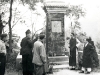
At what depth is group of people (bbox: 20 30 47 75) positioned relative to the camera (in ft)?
18.7

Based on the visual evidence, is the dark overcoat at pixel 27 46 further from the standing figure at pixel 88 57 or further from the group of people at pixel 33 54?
the standing figure at pixel 88 57

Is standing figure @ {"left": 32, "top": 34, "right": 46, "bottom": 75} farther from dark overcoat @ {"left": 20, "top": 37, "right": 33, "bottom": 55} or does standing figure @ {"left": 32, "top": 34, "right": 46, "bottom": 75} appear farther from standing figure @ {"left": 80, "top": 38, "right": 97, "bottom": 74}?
standing figure @ {"left": 80, "top": 38, "right": 97, "bottom": 74}

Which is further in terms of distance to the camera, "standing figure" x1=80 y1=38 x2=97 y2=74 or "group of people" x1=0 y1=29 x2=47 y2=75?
"standing figure" x1=80 y1=38 x2=97 y2=74

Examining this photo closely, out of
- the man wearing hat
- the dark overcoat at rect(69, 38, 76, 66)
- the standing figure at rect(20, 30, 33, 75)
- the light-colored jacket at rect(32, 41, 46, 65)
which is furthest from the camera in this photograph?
the dark overcoat at rect(69, 38, 76, 66)

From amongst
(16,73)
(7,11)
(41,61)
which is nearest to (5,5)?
(7,11)

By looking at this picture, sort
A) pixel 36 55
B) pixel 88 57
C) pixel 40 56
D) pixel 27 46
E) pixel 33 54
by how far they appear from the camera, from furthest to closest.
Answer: pixel 88 57, pixel 27 46, pixel 33 54, pixel 36 55, pixel 40 56

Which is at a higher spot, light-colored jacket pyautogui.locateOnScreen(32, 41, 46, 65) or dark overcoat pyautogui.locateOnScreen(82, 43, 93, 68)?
light-colored jacket pyautogui.locateOnScreen(32, 41, 46, 65)

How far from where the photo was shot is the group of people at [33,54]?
5.70 meters

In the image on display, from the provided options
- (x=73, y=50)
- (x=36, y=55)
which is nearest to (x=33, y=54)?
(x=36, y=55)

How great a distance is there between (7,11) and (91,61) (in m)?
7.05

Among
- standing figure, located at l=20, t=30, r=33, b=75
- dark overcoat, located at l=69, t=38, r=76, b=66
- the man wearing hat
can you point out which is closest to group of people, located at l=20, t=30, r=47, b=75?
standing figure, located at l=20, t=30, r=33, b=75

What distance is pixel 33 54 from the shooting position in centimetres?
594

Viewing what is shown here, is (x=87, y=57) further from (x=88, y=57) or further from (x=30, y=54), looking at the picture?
(x=30, y=54)

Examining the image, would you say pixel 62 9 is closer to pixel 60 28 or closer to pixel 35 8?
pixel 60 28
